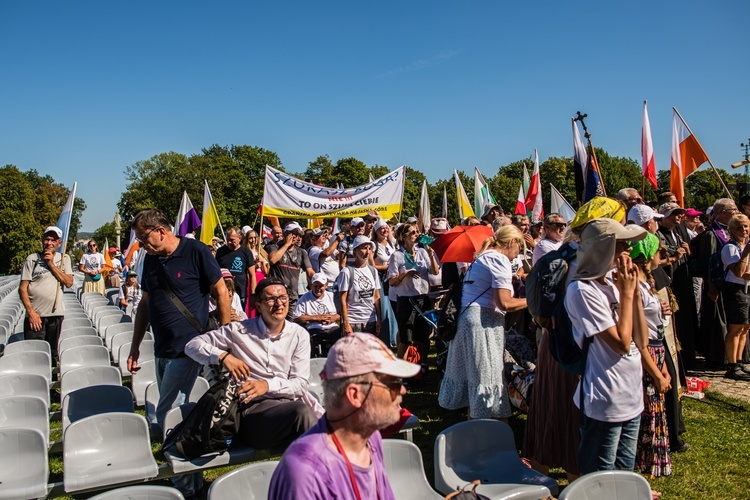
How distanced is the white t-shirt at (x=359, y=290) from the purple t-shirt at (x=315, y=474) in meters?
5.01

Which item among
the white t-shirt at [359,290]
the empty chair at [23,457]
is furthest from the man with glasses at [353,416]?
the white t-shirt at [359,290]

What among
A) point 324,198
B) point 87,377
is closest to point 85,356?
point 87,377

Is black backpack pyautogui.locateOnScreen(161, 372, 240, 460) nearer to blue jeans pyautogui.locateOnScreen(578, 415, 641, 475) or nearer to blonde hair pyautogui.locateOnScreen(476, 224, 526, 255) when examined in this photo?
blue jeans pyautogui.locateOnScreen(578, 415, 641, 475)

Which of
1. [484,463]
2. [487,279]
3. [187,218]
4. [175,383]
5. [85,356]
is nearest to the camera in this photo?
[484,463]

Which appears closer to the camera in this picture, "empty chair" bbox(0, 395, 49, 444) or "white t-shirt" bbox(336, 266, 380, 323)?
"empty chair" bbox(0, 395, 49, 444)

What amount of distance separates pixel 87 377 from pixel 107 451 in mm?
1745

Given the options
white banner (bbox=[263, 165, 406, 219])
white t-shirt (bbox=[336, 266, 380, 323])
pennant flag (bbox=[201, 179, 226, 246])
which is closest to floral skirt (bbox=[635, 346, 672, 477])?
white t-shirt (bbox=[336, 266, 380, 323])

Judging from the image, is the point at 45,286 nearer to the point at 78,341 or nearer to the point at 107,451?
the point at 78,341

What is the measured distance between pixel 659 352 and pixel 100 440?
13.0ft

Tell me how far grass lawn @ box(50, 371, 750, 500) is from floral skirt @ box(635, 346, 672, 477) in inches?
4.3

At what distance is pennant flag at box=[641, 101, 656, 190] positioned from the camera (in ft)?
31.7

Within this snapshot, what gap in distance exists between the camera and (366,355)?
75.1 inches

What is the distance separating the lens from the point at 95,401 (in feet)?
16.0

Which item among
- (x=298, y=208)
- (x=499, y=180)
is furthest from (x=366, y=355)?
(x=499, y=180)
